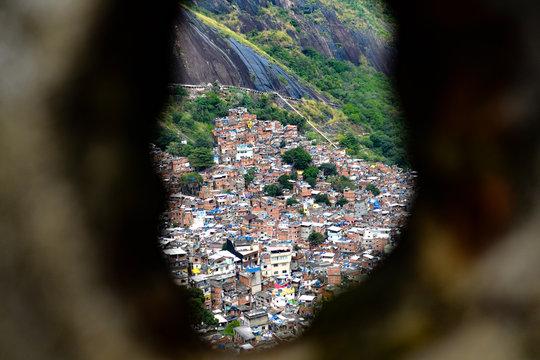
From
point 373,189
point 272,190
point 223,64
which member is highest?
point 223,64

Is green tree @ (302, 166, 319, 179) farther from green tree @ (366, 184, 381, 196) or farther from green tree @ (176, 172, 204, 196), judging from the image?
green tree @ (176, 172, 204, 196)

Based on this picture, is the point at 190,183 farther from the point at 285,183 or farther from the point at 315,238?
the point at 315,238

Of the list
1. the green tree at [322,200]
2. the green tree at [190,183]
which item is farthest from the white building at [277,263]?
the green tree at [190,183]

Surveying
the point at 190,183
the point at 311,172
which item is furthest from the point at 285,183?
the point at 190,183
